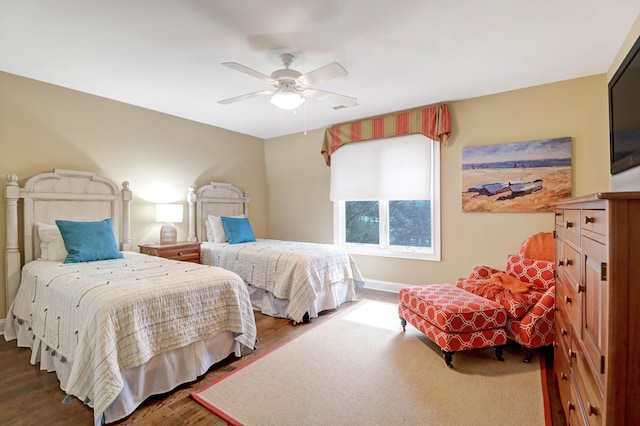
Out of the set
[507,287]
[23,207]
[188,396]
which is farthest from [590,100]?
[23,207]

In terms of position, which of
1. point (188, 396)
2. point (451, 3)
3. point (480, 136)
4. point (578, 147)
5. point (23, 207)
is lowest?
point (188, 396)

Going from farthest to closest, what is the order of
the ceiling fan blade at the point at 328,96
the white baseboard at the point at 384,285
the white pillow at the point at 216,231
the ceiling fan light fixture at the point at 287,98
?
1. the white pillow at the point at 216,231
2. the white baseboard at the point at 384,285
3. the ceiling fan blade at the point at 328,96
4. the ceiling fan light fixture at the point at 287,98

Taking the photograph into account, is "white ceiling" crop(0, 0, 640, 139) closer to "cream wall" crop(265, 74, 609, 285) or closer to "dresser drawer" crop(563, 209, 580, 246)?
"cream wall" crop(265, 74, 609, 285)

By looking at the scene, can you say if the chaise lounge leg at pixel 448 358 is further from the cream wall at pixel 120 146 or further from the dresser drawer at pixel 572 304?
the cream wall at pixel 120 146

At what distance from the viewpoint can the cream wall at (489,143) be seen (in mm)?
3049

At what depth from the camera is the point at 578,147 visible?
3.10m

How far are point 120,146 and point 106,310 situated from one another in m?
2.77

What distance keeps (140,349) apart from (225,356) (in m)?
0.72

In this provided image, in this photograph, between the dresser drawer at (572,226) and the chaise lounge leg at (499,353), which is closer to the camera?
the dresser drawer at (572,226)

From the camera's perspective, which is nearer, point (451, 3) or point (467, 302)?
point (451, 3)

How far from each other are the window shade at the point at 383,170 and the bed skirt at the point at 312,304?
4.62 feet

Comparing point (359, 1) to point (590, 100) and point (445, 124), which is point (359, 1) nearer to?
point (445, 124)

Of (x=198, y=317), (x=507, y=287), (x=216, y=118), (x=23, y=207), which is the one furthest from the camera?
(x=216, y=118)

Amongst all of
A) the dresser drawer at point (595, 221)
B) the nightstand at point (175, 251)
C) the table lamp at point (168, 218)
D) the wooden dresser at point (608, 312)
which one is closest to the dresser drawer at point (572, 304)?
the wooden dresser at point (608, 312)
